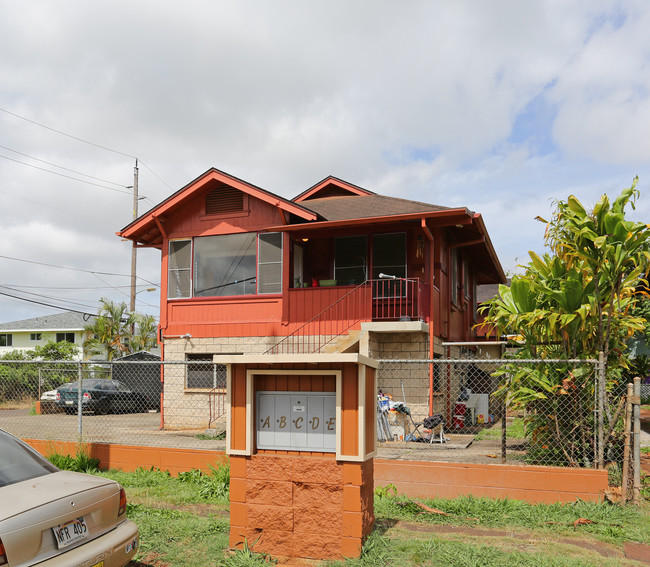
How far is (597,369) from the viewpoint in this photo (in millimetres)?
7465

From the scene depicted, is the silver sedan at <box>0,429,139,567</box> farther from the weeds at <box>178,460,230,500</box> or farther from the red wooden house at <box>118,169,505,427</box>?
the red wooden house at <box>118,169,505,427</box>

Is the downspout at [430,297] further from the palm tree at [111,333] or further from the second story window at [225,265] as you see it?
the palm tree at [111,333]

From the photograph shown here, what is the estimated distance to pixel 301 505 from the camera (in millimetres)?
5629

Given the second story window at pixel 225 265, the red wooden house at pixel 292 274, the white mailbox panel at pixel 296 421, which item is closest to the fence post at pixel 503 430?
the white mailbox panel at pixel 296 421

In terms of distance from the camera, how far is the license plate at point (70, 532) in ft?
13.7

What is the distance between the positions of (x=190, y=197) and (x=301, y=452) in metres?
10.9

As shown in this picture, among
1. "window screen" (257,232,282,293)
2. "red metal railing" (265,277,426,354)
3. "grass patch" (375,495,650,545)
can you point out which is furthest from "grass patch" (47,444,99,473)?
"window screen" (257,232,282,293)

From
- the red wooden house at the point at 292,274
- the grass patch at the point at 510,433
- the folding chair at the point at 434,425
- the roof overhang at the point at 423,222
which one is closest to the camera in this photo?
the folding chair at the point at 434,425

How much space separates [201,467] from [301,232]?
7.21m

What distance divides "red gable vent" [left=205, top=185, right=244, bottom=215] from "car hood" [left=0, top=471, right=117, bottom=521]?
10.8m

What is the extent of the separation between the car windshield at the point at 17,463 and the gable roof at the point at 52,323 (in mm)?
40464

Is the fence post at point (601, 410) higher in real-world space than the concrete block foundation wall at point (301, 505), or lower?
higher

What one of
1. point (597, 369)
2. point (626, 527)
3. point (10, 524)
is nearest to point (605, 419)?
point (597, 369)

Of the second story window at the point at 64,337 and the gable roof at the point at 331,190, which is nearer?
the gable roof at the point at 331,190
